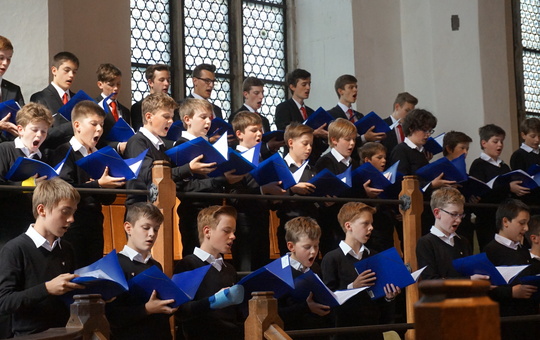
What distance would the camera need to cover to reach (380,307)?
5262mm

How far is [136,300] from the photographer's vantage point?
4.08 m

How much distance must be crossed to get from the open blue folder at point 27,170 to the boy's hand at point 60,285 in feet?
2.63

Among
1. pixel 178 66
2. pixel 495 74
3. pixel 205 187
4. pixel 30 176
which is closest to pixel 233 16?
pixel 178 66

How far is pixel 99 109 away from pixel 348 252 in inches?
66.6

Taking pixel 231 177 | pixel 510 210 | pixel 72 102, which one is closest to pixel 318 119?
pixel 510 210

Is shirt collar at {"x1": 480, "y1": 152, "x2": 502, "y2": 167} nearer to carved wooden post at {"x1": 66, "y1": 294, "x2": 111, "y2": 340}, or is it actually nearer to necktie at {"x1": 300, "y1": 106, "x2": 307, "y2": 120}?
necktie at {"x1": 300, "y1": 106, "x2": 307, "y2": 120}

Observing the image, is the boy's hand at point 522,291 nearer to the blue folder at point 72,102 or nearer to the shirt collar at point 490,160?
the shirt collar at point 490,160

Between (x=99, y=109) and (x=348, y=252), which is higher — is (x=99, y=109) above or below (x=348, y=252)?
above

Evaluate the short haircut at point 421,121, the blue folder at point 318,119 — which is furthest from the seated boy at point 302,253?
the short haircut at point 421,121

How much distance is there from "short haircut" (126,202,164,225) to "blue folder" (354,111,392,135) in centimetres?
299

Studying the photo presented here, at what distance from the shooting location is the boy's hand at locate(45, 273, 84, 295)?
11.9ft

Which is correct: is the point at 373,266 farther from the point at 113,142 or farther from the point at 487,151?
the point at 487,151

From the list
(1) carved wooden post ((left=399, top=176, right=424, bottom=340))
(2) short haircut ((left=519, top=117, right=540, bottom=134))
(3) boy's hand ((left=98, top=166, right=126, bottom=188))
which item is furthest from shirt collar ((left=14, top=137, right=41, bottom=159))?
(2) short haircut ((left=519, top=117, right=540, bottom=134))

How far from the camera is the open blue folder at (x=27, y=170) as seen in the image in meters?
4.23
